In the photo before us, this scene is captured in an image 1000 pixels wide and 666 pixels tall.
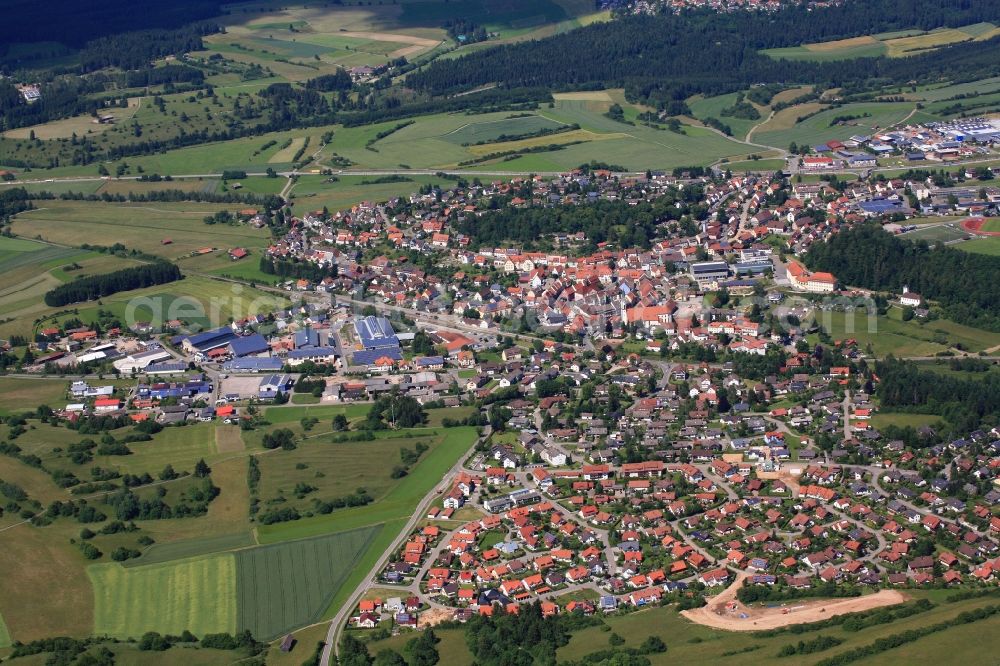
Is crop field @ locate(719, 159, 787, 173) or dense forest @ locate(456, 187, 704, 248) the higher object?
crop field @ locate(719, 159, 787, 173)

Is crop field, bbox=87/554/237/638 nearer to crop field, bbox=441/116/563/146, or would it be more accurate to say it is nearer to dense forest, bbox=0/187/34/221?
dense forest, bbox=0/187/34/221

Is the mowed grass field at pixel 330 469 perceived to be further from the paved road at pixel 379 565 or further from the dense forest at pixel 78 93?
the dense forest at pixel 78 93

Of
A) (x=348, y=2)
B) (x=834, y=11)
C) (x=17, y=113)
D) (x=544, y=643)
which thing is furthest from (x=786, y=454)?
(x=348, y=2)

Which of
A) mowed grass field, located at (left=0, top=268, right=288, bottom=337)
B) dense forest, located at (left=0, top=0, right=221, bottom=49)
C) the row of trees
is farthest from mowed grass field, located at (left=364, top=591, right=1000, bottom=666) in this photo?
dense forest, located at (left=0, top=0, right=221, bottom=49)

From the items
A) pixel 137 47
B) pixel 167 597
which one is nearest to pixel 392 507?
pixel 167 597

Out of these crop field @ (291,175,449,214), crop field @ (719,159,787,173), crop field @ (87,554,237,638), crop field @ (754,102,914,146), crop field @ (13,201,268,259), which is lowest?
crop field @ (87,554,237,638)

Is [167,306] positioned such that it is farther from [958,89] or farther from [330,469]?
[958,89]

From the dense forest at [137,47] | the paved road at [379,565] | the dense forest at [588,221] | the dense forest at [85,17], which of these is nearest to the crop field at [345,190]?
the dense forest at [588,221]
